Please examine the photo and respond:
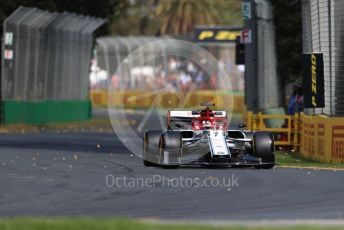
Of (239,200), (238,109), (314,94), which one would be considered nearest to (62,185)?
(239,200)

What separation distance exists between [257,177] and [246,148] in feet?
7.46

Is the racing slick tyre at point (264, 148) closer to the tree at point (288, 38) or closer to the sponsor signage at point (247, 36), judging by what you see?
the sponsor signage at point (247, 36)

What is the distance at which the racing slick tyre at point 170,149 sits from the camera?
21.7m

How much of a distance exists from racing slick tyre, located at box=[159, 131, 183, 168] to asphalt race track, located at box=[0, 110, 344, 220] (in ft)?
0.73

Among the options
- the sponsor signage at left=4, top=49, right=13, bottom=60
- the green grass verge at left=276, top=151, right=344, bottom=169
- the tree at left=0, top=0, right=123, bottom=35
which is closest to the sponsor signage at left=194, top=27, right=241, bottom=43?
the tree at left=0, top=0, right=123, bottom=35

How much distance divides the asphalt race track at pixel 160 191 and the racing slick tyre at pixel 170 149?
222 mm

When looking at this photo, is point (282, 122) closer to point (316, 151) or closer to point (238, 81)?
point (316, 151)

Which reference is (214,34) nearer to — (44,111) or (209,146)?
(44,111)

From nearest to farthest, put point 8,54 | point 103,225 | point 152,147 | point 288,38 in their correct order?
1. point 103,225
2. point 152,147
3. point 8,54
4. point 288,38

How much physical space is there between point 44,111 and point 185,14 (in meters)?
48.5

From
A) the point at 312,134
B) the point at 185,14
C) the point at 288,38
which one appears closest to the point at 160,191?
the point at 312,134

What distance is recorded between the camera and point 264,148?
2197 centimetres

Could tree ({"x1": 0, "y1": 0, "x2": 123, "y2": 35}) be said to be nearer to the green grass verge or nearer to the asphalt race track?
the green grass verge

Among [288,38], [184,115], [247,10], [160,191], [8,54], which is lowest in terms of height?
[160,191]
